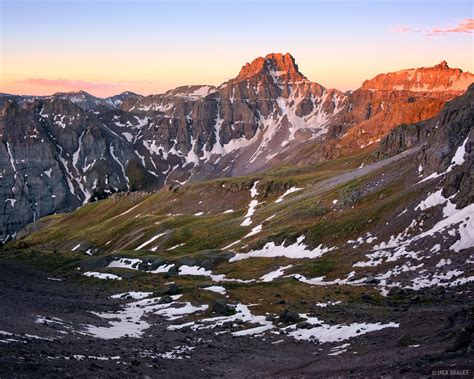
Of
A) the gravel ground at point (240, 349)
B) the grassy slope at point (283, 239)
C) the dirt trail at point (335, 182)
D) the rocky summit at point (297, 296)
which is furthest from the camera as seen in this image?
the dirt trail at point (335, 182)

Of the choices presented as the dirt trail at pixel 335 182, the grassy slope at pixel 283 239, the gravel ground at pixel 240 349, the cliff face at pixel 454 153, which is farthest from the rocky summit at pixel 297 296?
the dirt trail at pixel 335 182

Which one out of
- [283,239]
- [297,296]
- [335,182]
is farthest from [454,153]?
[335,182]

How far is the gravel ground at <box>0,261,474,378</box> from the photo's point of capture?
27938 millimetres

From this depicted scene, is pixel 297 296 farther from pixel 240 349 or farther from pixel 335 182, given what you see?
pixel 335 182

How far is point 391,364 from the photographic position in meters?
28.4

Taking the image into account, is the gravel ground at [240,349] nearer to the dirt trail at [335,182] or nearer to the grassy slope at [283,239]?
the grassy slope at [283,239]

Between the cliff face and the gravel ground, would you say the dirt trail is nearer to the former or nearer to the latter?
the cliff face

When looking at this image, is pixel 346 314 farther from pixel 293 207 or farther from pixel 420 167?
pixel 293 207

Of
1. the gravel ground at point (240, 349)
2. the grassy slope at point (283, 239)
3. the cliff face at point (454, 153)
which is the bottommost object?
the grassy slope at point (283, 239)

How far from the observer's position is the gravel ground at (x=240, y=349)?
2794cm

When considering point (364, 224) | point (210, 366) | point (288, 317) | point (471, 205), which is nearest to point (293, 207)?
point (364, 224)

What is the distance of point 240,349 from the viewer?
4219cm

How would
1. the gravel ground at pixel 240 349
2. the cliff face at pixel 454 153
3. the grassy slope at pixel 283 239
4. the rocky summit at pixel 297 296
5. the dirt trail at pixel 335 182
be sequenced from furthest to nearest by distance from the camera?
the dirt trail at pixel 335 182 → the cliff face at pixel 454 153 → the grassy slope at pixel 283 239 → the rocky summit at pixel 297 296 → the gravel ground at pixel 240 349

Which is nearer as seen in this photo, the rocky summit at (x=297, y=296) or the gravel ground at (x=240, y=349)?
the gravel ground at (x=240, y=349)
